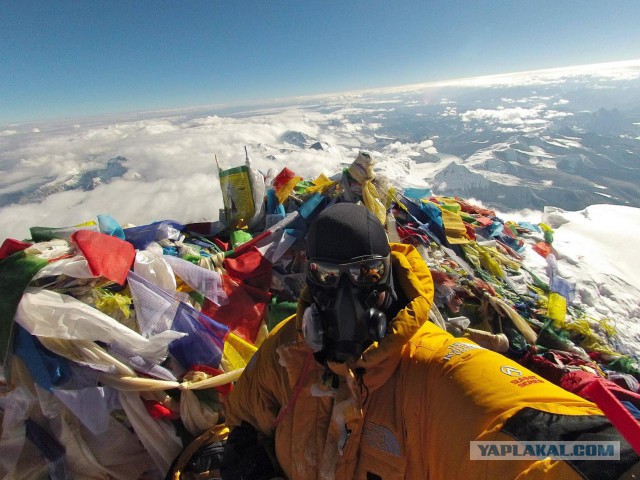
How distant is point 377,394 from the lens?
67.5 inches

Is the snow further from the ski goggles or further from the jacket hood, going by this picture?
the ski goggles

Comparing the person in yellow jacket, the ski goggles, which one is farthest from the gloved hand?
the ski goggles

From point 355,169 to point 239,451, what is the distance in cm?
465

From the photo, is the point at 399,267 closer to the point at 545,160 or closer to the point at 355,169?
the point at 355,169

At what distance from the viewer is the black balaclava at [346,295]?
179cm

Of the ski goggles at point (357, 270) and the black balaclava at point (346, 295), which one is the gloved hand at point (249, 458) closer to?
the black balaclava at point (346, 295)

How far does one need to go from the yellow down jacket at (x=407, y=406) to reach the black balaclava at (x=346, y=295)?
0.11m

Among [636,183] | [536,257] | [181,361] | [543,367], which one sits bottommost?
[636,183]

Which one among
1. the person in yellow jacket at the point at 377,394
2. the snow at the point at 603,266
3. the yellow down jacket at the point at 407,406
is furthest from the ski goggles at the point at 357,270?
the snow at the point at 603,266

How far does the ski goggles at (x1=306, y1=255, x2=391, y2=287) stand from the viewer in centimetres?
182

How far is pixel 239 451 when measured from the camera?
2.10 metres

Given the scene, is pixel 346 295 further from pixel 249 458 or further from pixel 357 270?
pixel 249 458

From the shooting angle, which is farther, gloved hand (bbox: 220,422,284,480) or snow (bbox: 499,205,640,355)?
snow (bbox: 499,205,640,355)

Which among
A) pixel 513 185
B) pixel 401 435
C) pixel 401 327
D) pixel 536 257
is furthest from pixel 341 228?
pixel 513 185
